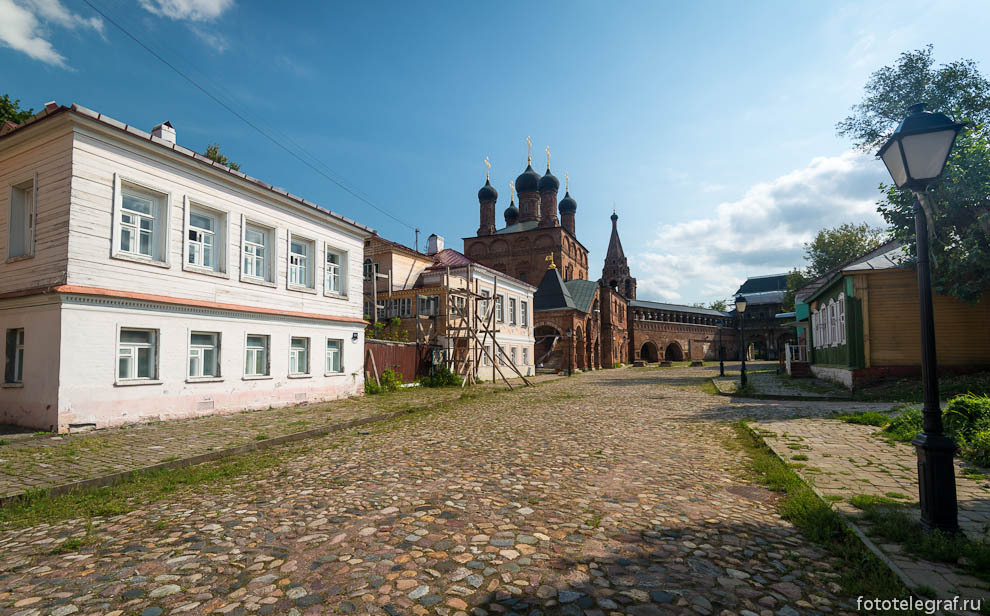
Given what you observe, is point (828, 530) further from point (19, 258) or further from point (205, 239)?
point (19, 258)

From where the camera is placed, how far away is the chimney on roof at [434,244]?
3216 centimetres

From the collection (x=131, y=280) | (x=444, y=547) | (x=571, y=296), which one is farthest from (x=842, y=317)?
(x=571, y=296)

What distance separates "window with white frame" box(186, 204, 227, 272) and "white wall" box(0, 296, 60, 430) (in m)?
3.00

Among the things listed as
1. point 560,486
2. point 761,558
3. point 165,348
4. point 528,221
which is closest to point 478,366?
point 165,348

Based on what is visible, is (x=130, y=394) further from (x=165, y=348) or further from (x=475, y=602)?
(x=475, y=602)

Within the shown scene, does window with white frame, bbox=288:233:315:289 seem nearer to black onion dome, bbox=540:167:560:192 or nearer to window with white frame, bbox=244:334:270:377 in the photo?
window with white frame, bbox=244:334:270:377

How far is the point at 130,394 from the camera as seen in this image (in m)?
10.8

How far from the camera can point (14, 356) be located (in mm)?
10859

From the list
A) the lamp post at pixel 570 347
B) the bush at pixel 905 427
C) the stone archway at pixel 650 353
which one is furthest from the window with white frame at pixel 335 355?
the stone archway at pixel 650 353

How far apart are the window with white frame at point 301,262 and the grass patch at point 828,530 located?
13.6 m

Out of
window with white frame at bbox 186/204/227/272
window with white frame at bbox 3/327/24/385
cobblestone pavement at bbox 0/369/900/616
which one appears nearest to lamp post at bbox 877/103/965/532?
cobblestone pavement at bbox 0/369/900/616

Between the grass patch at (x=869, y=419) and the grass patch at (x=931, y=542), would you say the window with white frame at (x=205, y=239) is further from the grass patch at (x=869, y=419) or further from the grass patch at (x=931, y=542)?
the grass patch at (x=869, y=419)

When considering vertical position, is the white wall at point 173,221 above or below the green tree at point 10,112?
below

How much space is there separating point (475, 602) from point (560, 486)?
2.86 metres
